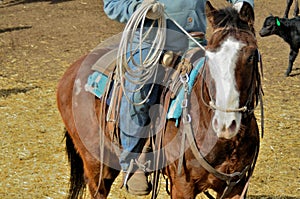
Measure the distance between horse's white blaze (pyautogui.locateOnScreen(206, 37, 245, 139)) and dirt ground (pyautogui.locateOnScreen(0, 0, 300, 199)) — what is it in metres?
0.70

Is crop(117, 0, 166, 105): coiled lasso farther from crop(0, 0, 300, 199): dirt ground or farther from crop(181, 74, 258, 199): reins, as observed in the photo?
crop(0, 0, 300, 199): dirt ground

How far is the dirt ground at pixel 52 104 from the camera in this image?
5332 millimetres

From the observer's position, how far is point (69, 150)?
4.42m

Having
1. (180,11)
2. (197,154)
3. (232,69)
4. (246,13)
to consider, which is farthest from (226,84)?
(180,11)

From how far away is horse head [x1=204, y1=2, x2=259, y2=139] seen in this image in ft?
9.09

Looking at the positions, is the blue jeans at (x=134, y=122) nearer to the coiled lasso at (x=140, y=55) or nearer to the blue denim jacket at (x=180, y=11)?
the coiled lasso at (x=140, y=55)

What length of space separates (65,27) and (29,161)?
725 cm

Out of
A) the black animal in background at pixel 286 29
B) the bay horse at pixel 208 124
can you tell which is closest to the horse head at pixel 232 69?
the bay horse at pixel 208 124

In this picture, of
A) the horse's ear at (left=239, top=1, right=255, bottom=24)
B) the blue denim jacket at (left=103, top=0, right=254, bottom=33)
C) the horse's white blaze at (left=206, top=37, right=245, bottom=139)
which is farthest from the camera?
the blue denim jacket at (left=103, top=0, right=254, bottom=33)

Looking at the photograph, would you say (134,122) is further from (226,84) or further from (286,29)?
(286,29)

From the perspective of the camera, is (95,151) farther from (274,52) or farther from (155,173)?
(274,52)

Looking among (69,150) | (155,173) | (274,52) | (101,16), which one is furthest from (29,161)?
(101,16)

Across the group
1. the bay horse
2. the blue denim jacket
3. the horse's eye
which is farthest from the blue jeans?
the horse's eye

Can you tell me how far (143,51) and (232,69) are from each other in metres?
0.90
